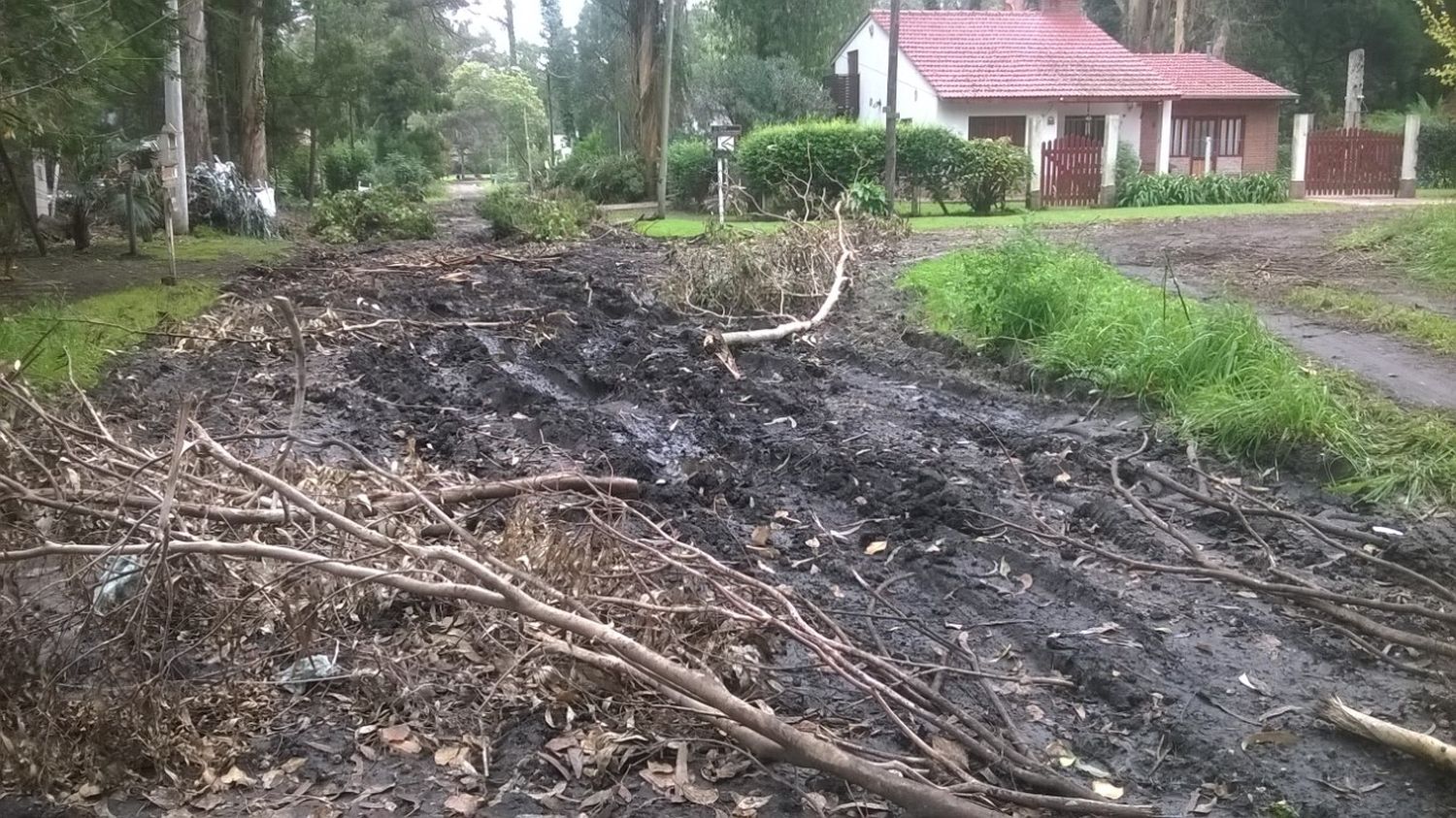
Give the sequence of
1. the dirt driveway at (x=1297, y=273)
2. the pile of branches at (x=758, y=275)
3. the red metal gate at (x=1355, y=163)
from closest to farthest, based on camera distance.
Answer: the dirt driveway at (x=1297, y=273)
the pile of branches at (x=758, y=275)
the red metal gate at (x=1355, y=163)

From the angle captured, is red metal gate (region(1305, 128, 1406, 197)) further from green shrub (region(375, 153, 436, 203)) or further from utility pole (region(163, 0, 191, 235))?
green shrub (region(375, 153, 436, 203))

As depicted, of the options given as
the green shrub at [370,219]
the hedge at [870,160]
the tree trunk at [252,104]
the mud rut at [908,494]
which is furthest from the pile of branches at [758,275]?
the tree trunk at [252,104]

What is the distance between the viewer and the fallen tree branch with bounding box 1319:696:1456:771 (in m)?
3.54

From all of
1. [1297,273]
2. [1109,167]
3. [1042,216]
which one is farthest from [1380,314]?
[1109,167]

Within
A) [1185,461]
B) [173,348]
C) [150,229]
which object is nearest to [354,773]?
[1185,461]

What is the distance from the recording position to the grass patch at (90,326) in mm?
8078

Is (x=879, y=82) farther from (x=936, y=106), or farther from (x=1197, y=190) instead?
(x=1197, y=190)

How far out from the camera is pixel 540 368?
9883 mm

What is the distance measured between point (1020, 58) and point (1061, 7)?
5.05m

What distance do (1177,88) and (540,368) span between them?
1054 inches

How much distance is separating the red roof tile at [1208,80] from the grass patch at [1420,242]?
17818 mm

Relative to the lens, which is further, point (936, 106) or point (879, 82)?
point (879, 82)

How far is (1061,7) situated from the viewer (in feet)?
115

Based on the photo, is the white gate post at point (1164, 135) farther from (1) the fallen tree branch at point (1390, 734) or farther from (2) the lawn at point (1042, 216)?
(1) the fallen tree branch at point (1390, 734)
